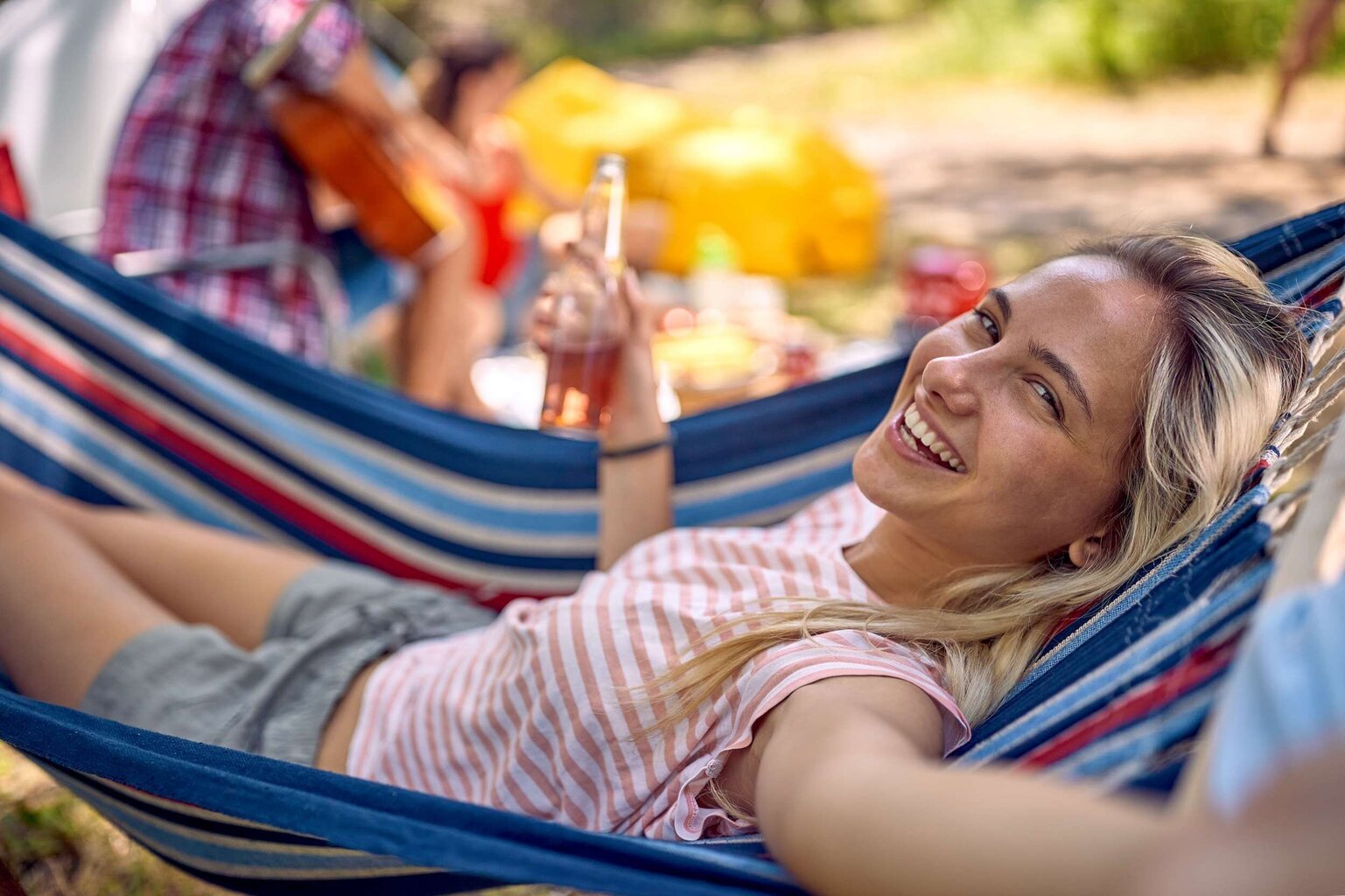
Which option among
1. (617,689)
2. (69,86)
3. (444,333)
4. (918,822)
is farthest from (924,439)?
(69,86)

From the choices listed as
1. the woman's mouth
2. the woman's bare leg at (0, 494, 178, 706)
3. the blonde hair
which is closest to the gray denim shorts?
the woman's bare leg at (0, 494, 178, 706)

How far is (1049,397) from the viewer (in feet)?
3.96

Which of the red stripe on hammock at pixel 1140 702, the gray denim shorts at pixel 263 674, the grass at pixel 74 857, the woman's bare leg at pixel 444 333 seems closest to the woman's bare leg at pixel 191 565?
the gray denim shorts at pixel 263 674

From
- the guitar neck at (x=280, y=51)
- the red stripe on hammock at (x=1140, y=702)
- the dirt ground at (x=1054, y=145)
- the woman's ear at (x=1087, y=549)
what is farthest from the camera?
the dirt ground at (x=1054, y=145)

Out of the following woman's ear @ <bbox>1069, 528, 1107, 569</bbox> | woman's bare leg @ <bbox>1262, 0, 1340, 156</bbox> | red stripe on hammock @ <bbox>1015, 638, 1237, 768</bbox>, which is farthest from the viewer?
woman's bare leg @ <bbox>1262, 0, 1340, 156</bbox>

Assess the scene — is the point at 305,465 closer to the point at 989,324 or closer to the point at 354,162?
the point at 354,162

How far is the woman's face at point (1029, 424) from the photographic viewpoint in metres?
1.20

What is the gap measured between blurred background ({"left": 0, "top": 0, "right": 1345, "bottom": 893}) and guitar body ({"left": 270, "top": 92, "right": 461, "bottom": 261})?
82cm

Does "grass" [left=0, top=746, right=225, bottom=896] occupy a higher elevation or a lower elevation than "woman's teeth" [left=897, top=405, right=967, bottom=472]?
lower

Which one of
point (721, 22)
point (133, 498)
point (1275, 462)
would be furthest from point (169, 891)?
point (721, 22)

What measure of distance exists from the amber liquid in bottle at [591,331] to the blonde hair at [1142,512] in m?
0.58

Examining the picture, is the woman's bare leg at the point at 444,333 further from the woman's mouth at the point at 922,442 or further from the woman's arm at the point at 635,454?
the woman's mouth at the point at 922,442

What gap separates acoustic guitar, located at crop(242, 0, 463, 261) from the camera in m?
2.65

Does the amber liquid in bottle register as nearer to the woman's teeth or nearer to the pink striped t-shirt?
the pink striped t-shirt
